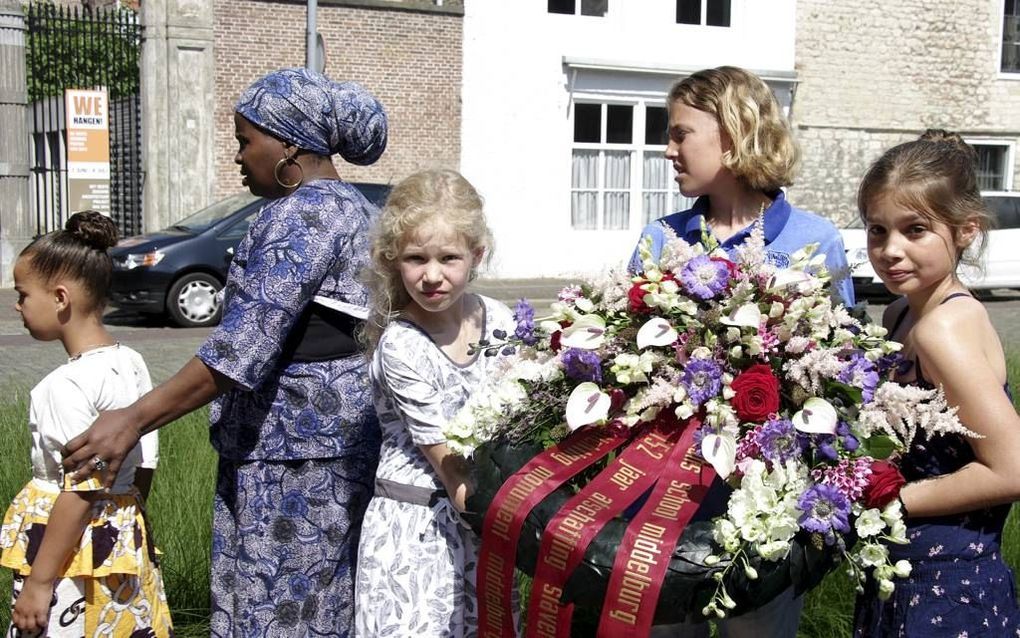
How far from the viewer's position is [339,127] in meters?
3.21

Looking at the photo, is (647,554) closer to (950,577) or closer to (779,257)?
(950,577)

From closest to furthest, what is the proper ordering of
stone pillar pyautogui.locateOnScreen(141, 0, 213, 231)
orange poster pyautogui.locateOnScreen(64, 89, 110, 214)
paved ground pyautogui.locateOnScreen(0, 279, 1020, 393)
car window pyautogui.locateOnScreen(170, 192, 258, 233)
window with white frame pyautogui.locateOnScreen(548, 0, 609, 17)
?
paved ground pyautogui.locateOnScreen(0, 279, 1020, 393)
car window pyautogui.locateOnScreen(170, 192, 258, 233)
orange poster pyautogui.locateOnScreen(64, 89, 110, 214)
stone pillar pyautogui.locateOnScreen(141, 0, 213, 231)
window with white frame pyautogui.locateOnScreen(548, 0, 609, 17)

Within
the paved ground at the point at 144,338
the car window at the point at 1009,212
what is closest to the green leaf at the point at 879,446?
the paved ground at the point at 144,338

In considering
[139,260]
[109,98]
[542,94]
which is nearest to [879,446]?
A: [139,260]

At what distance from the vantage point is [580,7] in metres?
20.8

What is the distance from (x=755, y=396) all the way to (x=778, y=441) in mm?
90

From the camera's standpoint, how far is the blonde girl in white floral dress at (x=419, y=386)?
→ 9.30 ft

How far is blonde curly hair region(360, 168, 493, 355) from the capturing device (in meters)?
2.85

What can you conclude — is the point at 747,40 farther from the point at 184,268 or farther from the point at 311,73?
the point at 311,73

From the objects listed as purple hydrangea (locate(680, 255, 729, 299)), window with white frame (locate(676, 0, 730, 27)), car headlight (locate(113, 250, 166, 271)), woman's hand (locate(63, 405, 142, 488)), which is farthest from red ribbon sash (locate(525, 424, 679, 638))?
window with white frame (locate(676, 0, 730, 27))

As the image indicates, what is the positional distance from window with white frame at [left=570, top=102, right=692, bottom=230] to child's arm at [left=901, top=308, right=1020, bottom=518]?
736 inches

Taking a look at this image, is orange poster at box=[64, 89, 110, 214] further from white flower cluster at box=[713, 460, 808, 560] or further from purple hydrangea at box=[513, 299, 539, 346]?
white flower cluster at box=[713, 460, 808, 560]

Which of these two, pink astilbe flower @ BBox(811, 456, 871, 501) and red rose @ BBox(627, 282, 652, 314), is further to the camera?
red rose @ BBox(627, 282, 652, 314)

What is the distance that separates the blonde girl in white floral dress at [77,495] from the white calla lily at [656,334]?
1.58 metres
